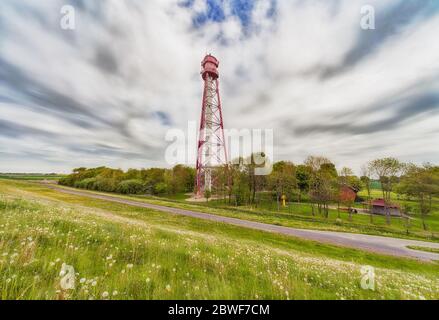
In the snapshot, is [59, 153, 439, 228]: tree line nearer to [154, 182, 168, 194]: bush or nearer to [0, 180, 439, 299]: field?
[154, 182, 168, 194]: bush

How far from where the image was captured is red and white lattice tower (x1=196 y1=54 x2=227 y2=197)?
51.5 m

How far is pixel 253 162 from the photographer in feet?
181

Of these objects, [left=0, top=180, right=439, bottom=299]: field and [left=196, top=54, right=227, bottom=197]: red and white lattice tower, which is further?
[left=196, top=54, right=227, bottom=197]: red and white lattice tower

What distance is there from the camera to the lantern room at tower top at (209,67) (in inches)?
2123

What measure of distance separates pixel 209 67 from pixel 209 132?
21.3 m

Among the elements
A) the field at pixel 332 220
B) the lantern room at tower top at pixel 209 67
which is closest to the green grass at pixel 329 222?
the field at pixel 332 220

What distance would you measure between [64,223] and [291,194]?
5878 cm

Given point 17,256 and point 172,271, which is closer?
point 17,256

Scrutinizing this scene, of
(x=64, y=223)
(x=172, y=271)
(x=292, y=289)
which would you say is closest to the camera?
(x=292, y=289)

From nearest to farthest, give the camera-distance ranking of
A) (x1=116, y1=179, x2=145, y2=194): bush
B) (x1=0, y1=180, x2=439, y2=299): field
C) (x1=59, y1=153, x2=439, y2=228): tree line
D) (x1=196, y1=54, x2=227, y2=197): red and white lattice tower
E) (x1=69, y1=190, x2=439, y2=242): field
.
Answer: (x1=0, y1=180, x2=439, y2=299): field, (x1=69, y1=190, x2=439, y2=242): field, (x1=59, y1=153, x2=439, y2=228): tree line, (x1=196, y1=54, x2=227, y2=197): red and white lattice tower, (x1=116, y1=179, x2=145, y2=194): bush

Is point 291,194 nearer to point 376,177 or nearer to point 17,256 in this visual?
point 376,177

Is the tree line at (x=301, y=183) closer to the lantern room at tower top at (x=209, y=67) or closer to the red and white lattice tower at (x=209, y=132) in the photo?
the red and white lattice tower at (x=209, y=132)

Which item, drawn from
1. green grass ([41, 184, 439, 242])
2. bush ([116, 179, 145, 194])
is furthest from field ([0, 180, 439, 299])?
bush ([116, 179, 145, 194])
